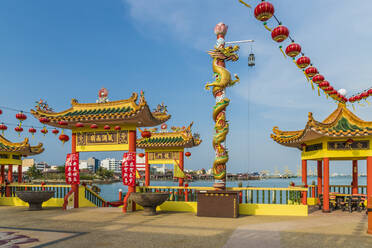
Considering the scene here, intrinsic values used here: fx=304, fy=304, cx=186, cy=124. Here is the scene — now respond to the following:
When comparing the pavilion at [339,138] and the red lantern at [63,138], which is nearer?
the pavilion at [339,138]

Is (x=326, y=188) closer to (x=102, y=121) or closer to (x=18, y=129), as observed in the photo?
(x=102, y=121)

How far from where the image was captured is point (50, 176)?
114 m

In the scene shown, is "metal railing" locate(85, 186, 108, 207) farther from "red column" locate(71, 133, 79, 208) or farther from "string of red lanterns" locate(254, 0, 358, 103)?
"string of red lanterns" locate(254, 0, 358, 103)

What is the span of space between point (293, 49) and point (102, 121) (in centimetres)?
783

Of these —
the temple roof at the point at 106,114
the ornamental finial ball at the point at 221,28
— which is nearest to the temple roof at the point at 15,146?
the temple roof at the point at 106,114

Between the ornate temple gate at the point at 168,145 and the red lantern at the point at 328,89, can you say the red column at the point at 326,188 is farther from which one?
the ornate temple gate at the point at 168,145

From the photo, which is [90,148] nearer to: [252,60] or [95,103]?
[95,103]

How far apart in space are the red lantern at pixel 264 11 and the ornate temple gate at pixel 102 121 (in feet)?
18.7

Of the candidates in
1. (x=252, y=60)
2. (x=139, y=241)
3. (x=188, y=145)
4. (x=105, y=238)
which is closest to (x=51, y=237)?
(x=105, y=238)

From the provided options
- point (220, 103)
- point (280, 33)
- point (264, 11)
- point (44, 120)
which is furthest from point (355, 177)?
point (44, 120)

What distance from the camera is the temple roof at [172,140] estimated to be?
2277cm

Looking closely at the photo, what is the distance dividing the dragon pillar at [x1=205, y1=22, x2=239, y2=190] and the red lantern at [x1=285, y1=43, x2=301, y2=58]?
8.82 ft

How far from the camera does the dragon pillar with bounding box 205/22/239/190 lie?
35.6ft

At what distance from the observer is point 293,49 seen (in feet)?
28.6
